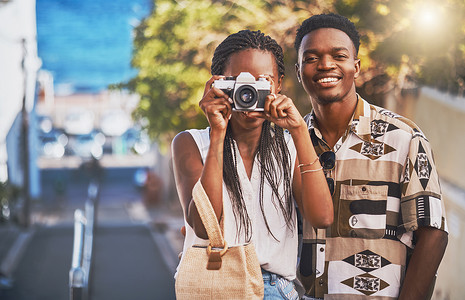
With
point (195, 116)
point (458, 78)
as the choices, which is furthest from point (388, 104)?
point (195, 116)

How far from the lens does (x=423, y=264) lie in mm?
2189

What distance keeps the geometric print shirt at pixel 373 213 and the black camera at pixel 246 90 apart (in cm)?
51

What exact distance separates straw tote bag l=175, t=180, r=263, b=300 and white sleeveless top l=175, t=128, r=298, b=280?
6cm

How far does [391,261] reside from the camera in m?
2.26

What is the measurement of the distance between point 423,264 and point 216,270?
74cm

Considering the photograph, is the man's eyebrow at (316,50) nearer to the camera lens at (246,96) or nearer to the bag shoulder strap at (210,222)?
the camera lens at (246,96)

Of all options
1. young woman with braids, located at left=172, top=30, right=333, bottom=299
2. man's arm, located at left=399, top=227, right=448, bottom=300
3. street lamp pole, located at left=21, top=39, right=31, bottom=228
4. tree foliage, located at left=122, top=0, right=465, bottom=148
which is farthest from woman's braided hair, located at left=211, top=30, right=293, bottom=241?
street lamp pole, located at left=21, top=39, right=31, bottom=228

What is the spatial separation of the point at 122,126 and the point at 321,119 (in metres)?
48.8

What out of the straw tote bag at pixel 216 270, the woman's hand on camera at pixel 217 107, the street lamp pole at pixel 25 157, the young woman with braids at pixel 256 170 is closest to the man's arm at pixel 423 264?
the young woman with braids at pixel 256 170

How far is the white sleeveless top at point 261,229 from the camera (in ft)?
6.63

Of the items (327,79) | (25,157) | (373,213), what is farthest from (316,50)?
(25,157)

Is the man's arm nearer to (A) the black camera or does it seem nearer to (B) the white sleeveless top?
(B) the white sleeveless top

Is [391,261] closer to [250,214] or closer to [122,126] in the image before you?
[250,214]

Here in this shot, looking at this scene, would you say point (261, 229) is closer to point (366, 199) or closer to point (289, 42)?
point (366, 199)
